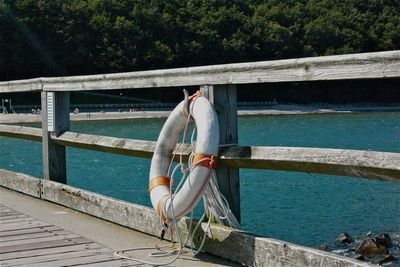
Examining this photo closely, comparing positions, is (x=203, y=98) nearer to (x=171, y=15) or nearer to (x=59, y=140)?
(x=59, y=140)

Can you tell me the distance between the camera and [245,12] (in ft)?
339

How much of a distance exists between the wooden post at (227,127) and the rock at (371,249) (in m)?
7.95

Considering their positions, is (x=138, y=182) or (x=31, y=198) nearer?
(x=31, y=198)

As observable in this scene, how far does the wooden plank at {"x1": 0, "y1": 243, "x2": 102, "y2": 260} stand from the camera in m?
3.85

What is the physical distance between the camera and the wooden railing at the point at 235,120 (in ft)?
9.69

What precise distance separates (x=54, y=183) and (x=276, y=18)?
9581 cm

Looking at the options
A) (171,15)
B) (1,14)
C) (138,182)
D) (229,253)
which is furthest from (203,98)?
(171,15)

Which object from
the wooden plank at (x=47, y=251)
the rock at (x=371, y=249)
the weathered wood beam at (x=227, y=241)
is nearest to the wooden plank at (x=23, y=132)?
the weathered wood beam at (x=227, y=241)

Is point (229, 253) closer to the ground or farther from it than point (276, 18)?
closer to the ground

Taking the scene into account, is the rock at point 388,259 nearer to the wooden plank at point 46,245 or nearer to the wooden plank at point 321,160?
the wooden plank at point 46,245

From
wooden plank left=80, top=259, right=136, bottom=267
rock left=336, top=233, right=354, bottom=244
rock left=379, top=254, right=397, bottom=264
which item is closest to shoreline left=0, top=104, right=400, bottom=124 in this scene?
rock left=336, top=233, right=354, bottom=244

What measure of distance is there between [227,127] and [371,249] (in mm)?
8156

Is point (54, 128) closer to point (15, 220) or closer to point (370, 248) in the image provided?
point (15, 220)

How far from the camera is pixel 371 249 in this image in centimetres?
1133
